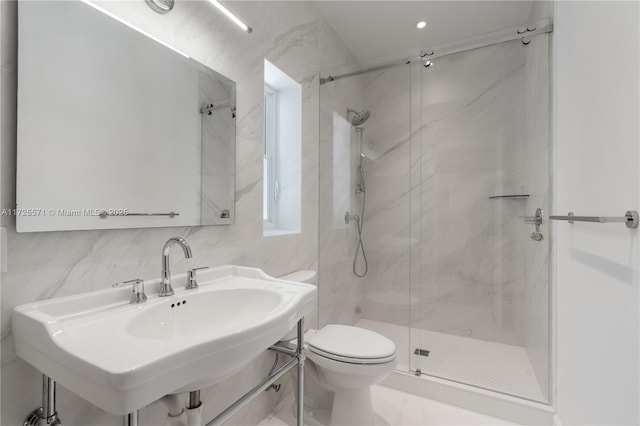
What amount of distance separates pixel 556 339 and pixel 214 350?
1.80 meters

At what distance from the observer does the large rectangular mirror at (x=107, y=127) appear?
0.77 meters

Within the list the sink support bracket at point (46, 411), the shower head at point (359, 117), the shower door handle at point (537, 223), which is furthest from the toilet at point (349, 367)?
the shower head at point (359, 117)

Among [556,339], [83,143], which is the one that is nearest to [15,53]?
[83,143]

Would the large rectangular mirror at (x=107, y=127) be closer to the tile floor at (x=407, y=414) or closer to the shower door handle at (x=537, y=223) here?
the tile floor at (x=407, y=414)

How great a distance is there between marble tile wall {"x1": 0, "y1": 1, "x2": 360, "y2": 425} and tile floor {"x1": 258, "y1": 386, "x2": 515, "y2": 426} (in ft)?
0.33

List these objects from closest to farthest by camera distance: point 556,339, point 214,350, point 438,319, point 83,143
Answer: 1. point 214,350
2. point 83,143
3. point 556,339
4. point 438,319

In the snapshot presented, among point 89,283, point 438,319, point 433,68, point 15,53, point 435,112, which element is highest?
point 433,68

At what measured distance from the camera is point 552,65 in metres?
1.64

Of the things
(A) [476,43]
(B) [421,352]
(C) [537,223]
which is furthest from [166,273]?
(A) [476,43]

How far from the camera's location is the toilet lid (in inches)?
54.2

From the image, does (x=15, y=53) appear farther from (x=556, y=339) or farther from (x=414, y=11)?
(x=556, y=339)

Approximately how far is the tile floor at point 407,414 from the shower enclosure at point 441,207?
174 millimetres

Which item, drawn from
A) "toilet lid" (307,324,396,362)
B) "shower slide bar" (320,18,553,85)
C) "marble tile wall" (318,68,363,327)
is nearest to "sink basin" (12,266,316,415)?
"toilet lid" (307,324,396,362)

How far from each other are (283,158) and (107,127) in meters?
1.14
